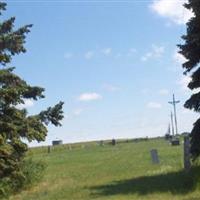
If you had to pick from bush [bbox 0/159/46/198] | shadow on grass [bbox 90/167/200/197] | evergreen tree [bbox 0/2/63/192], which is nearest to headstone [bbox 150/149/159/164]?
bush [bbox 0/159/46/198]

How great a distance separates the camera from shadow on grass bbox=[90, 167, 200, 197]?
66.6 ft

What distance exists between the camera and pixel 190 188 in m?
20.1

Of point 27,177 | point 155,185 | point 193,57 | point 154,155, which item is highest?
point 193,57

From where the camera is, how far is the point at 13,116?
19.7 metres

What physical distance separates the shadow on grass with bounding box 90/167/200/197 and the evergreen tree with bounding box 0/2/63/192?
2867 millimetres

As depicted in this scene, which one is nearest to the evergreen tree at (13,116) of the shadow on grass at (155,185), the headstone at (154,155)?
the shadow on grass at (155,185)

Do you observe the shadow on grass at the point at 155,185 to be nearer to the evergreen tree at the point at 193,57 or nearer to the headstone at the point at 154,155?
the evergreen tree at the point at 193,57

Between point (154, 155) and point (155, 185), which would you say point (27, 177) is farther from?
point (155, 185)

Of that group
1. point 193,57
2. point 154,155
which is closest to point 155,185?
point 193,57

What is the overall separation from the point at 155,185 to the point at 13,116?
18.1 feet

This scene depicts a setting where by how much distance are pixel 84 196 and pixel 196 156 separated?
14.8 feet

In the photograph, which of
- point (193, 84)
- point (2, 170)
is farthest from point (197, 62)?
point (2, 170)

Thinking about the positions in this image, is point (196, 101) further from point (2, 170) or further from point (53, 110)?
point (2, 170)

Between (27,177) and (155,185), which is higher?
(27,177)
